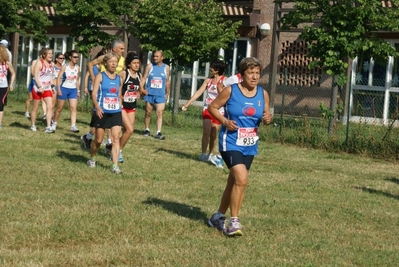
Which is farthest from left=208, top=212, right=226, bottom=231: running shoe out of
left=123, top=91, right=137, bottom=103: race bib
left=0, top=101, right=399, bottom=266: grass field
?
left=123, top=91, right=137, bottom=103: race bib

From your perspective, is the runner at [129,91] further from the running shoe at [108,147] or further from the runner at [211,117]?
the runner at [211,117]

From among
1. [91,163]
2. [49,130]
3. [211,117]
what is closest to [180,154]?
[211,117]

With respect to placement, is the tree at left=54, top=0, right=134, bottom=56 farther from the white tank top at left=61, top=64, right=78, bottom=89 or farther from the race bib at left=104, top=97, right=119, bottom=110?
the race bib at left=104, top=97, right=119, bottom=110

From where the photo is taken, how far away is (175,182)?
12.3 meters

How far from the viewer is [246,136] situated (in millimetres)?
8812

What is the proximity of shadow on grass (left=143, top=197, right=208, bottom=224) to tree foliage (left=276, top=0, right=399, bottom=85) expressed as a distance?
1127 cm

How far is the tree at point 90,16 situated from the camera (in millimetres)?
28844

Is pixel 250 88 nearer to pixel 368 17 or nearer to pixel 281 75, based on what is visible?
pixel 368 17

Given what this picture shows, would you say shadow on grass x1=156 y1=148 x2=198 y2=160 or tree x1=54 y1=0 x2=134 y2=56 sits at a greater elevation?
tree x1=54 y1=0 x2=134 y2=56

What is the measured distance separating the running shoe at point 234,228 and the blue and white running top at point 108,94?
196 inches

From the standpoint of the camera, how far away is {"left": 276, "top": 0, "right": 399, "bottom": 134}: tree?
20.7 m

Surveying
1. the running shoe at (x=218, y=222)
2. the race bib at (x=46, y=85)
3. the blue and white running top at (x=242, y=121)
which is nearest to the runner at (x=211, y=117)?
the race bib at (x=46, y=85)

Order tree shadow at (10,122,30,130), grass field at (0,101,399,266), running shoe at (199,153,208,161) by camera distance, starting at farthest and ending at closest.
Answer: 1. tree shadow at (10,122,30,130)
2. running shoe at (199,153,208,161)
3. grass field at (0,101,399,266)

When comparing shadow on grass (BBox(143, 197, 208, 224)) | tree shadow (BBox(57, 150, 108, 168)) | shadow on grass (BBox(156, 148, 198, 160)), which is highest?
shadow on grass (BBox(156, 148, 198, 160))
